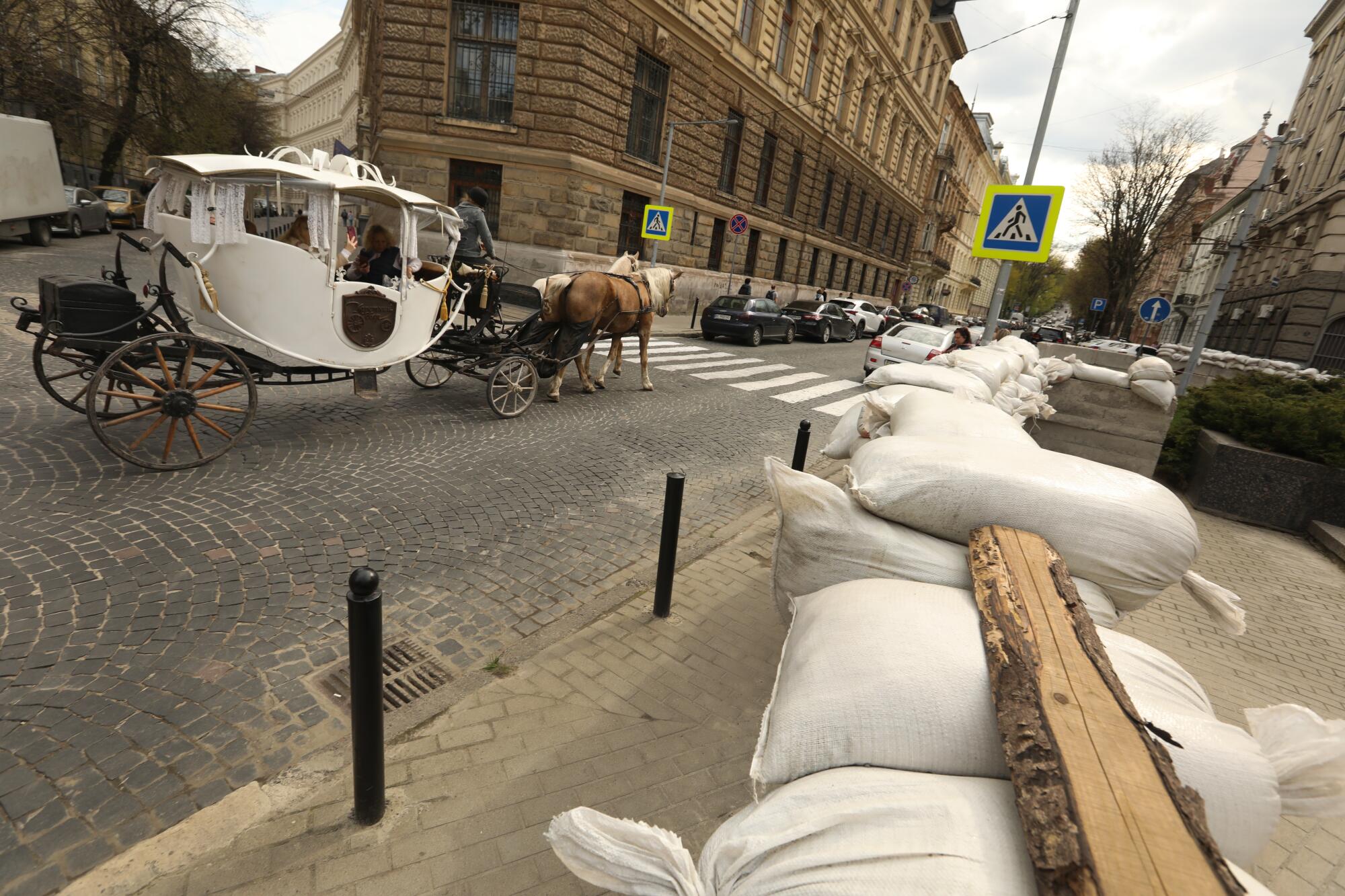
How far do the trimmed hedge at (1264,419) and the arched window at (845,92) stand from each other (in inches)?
1086

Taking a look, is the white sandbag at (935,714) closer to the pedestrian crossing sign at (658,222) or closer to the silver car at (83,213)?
the pedestrian crossing sign at (658,222)

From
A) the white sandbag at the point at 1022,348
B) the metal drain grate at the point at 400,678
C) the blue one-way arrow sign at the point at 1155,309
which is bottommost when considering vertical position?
the metal drain grate at the point at 400,678

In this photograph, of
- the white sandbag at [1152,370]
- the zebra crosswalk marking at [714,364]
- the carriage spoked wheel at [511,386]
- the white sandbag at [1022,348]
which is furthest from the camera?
the zebra crosswalk marking at [714,364]

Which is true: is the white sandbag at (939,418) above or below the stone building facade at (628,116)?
below

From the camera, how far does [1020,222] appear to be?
24.5 feet

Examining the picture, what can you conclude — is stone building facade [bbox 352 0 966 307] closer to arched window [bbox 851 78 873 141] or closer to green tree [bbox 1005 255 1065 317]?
arched window [bbox 851 78 873 141]

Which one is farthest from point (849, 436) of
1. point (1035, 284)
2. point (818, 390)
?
point (1035, 284)

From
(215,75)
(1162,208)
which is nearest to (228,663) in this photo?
(215,75)

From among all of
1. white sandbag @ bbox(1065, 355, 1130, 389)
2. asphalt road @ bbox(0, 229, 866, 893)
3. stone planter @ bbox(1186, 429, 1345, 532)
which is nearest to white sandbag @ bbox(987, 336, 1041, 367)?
white sandbag @ bbox(1065, 355, 1130, 389)

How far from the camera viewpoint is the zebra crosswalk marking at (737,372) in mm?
11469

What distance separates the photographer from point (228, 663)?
2.86 metres

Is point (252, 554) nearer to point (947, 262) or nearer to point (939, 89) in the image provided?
point (939, 89)

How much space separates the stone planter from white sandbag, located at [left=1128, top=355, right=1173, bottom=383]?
3.71 feet

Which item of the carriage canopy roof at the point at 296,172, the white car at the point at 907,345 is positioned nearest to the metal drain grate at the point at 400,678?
the carriage canopy roof at the point at 296,172
